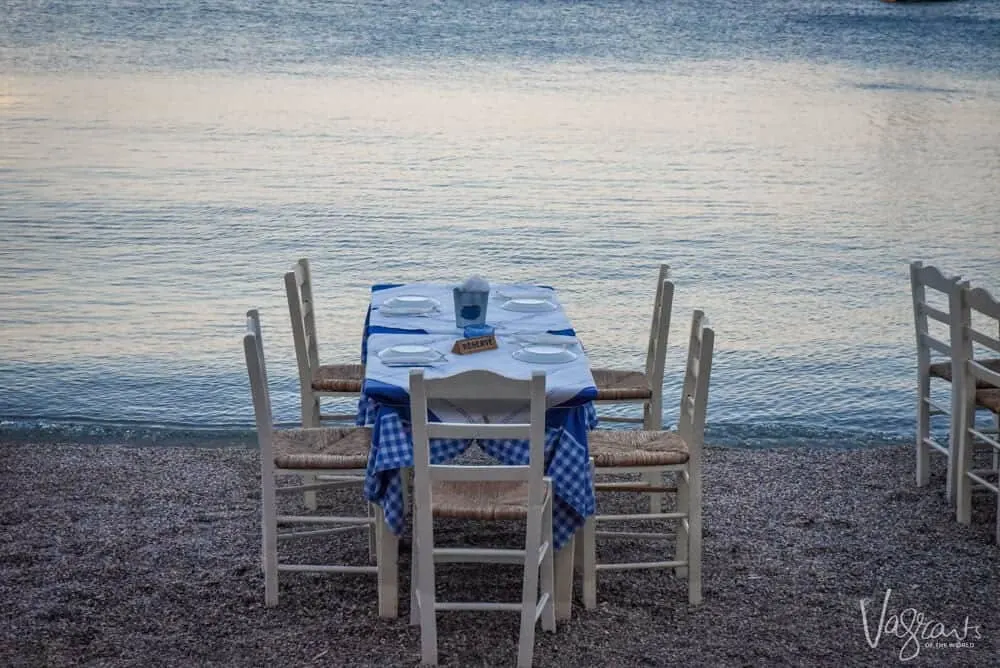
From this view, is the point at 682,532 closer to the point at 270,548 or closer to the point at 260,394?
the point at 270,548

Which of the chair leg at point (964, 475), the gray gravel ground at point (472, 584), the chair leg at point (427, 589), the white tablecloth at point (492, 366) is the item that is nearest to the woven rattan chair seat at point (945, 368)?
the chair leg at point (964, 475)

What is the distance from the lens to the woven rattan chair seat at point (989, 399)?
192 inches

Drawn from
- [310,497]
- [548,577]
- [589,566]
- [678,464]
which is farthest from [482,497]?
[310,497]

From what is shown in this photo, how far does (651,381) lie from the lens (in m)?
5.20

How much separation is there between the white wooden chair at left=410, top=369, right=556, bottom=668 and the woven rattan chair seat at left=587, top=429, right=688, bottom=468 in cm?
35

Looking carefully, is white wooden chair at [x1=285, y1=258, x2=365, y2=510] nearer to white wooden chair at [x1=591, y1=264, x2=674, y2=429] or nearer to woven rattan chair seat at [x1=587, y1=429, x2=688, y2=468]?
white wooden chair at [x1=591, y1=264, x2=674, y2=429]

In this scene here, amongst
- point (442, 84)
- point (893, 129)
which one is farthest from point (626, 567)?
point (442, 84)

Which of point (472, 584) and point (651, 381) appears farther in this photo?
point (651, 381)

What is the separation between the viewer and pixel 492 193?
12852 mm

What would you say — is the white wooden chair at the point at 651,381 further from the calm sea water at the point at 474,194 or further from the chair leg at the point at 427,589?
the chair leg at the point at 427,589

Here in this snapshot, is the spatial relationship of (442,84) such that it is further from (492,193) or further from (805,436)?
(805,436)

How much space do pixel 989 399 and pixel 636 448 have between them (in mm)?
1391

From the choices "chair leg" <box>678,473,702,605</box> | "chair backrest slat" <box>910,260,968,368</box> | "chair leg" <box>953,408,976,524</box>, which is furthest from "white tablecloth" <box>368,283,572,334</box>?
"chair leg" <box>953,408,976,524</box>

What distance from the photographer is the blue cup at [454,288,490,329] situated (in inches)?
183
